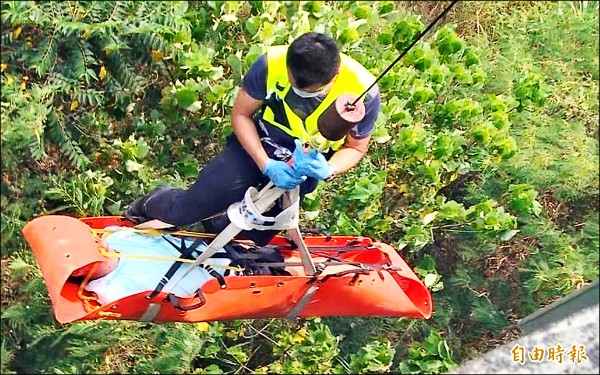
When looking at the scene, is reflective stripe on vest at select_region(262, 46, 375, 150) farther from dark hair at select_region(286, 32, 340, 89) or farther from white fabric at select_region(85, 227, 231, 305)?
white fabric at select_region(85, 227, 231, 305)

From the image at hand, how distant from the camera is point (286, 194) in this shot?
2.63 metres

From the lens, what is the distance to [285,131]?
106 inches

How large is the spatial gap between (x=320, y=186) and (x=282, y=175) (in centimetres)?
107

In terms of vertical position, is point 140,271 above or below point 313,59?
below

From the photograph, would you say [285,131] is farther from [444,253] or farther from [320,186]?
[444,253]

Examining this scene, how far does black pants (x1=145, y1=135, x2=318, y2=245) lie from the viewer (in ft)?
9.12

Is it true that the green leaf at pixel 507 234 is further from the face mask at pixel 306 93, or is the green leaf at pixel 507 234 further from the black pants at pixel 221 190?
the face mask at pixel 306 93

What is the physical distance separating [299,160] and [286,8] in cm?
151

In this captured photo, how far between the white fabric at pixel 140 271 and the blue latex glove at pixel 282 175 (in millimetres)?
541

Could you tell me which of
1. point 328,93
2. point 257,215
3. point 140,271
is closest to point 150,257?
point 140,271

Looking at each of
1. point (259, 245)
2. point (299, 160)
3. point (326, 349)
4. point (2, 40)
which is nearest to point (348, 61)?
point (299, 160)

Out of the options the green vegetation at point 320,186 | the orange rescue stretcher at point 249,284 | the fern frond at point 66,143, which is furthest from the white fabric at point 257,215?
the fern frond at point 66,143

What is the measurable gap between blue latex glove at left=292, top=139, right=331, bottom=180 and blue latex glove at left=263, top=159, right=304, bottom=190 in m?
0.04

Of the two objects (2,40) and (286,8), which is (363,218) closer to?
(286,8)
